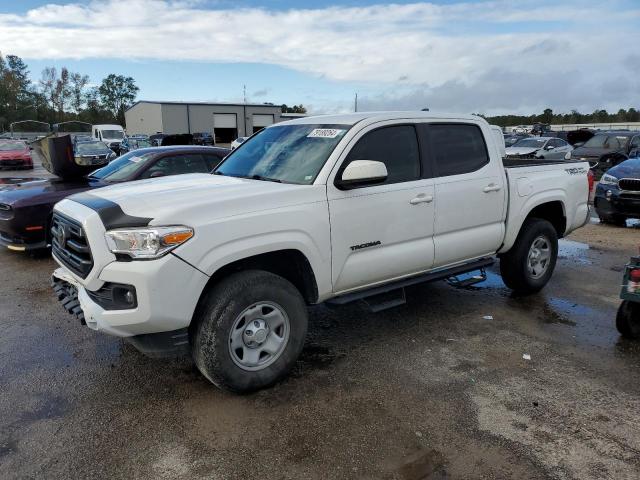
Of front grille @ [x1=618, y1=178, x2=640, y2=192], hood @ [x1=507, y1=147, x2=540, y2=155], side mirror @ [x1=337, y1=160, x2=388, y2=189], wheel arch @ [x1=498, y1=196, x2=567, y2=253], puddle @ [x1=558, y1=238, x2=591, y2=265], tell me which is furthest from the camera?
hood @ [x1=507, y1=147, x2=540, y2=155]

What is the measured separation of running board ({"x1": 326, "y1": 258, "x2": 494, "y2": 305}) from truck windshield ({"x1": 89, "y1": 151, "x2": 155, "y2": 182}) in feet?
14.7

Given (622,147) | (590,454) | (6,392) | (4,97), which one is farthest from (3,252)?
(4,97)

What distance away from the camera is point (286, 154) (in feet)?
14.2

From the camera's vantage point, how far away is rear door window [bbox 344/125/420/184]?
4.17 metres

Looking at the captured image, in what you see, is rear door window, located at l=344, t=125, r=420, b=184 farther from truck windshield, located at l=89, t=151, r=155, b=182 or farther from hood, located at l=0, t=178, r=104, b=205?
hood, located at l=0, t=178, r=104, b=205

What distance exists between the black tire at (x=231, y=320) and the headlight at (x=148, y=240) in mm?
457

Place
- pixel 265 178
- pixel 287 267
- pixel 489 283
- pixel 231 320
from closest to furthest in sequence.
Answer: pixel 231 320 → pixel 287 267 → pixel 265 178 → pixel 489 283

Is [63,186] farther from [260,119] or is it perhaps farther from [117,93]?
[117,93]

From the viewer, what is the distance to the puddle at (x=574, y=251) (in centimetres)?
758

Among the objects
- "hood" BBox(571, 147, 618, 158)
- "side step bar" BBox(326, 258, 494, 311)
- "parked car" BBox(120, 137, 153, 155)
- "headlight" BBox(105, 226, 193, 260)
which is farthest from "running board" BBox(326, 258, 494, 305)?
"parked car" BBox(120, 137, 153, 155)

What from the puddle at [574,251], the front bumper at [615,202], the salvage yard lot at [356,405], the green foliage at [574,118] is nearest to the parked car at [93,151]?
the salvage yard lot at [356,405]

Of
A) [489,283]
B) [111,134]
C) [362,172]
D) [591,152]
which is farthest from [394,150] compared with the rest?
[111,134]

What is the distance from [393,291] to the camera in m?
4.43

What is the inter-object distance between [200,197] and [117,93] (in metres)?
133
